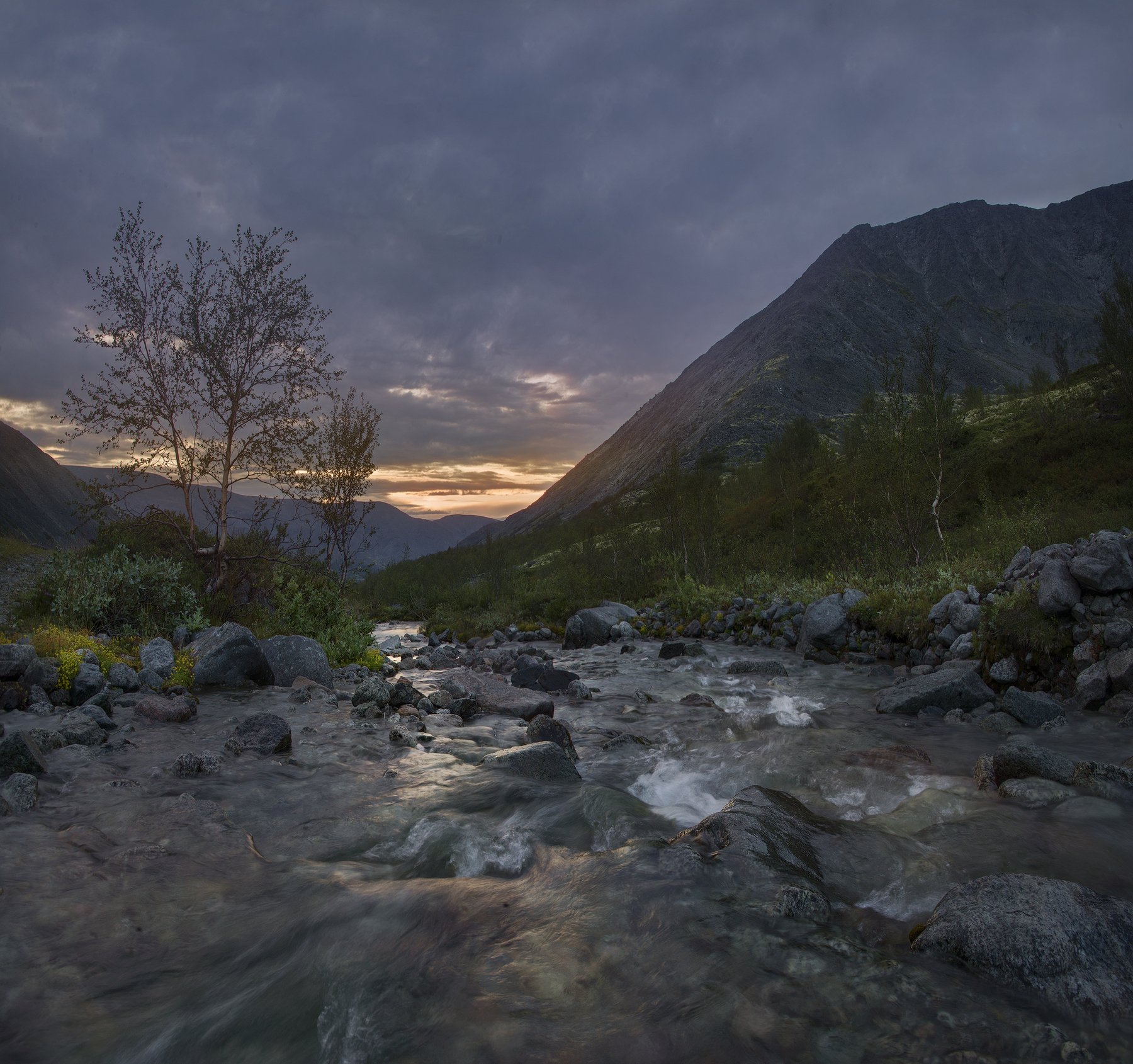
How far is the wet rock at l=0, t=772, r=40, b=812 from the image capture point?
4277mm

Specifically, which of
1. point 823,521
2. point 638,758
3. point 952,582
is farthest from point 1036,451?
point 638,758

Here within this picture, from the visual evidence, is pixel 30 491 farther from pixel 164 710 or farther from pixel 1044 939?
pixel 1044 939

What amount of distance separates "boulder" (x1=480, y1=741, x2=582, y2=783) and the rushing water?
0.23 meters

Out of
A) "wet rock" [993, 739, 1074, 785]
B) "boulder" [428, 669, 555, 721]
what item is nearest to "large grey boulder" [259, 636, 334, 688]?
"boulder" [428, 669, 555, 721]

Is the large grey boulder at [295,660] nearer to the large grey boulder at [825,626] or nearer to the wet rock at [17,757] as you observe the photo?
the wet rock at [17,757]

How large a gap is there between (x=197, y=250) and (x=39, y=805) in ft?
40.5

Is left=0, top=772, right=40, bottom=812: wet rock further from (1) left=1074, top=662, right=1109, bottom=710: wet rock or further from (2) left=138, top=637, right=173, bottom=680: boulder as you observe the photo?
(1) left=1074, top=662, right=1109, bottom=710: wet rock

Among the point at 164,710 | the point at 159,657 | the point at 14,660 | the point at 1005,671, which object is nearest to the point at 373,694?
the point at 164,710

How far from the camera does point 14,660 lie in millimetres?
Answer: 7387

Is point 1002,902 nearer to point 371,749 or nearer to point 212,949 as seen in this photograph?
point 212,949

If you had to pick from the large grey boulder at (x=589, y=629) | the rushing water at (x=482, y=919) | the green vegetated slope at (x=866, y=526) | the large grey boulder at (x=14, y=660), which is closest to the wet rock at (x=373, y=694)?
the rushing water at (x=482, y=919)

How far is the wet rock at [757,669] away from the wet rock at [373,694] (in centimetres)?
672

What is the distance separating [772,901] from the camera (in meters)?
3.09

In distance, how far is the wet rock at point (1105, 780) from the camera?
4.49m
